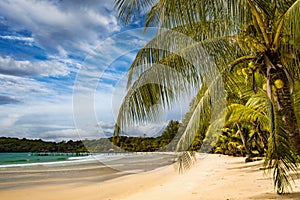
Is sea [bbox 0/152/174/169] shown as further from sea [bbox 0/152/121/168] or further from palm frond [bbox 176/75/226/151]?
palm frond [bbox 176/75/226/151]

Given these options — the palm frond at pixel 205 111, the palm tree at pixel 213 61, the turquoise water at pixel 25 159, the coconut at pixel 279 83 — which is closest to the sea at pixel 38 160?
the turquoise water at pixel 25 159

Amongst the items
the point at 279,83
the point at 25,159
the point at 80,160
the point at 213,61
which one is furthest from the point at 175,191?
the point at 25,159

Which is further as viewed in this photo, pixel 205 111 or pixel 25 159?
pixel 25 159

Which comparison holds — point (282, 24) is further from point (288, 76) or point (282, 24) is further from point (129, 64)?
point (129, 64)

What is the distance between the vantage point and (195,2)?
3.89 metres

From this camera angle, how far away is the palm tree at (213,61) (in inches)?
156

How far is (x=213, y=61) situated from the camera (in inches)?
180

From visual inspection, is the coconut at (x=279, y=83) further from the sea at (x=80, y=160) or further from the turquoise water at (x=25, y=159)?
the turquoise water at (x=25, y=159)

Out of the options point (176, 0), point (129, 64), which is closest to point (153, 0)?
point (176, 0)

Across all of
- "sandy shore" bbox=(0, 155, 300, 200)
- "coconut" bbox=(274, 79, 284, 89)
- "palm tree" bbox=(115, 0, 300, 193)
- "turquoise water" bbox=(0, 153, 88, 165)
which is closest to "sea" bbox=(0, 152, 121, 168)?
"turquoise water" bbox=(0, 153, 88, 165)

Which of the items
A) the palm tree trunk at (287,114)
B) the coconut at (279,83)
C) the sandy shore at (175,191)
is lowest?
the sandy shore at (175,191)

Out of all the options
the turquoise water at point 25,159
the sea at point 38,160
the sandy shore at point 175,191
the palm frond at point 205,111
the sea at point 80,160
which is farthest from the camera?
the turquoise water at point 25,159

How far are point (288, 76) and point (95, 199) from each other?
6402mm

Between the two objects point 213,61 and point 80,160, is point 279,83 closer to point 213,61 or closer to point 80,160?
point 213,61
